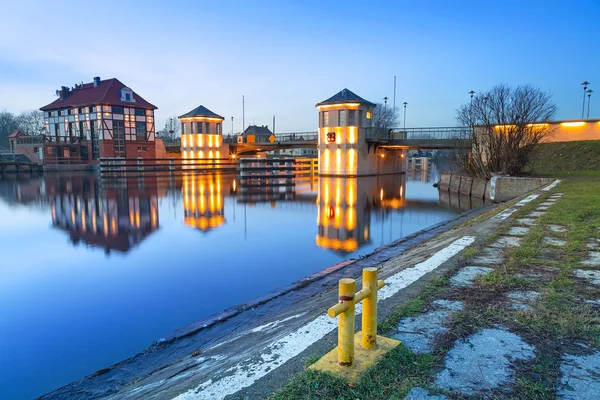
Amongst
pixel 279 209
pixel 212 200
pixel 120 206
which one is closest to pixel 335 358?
pixel 279 209

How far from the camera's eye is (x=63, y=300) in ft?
20.5

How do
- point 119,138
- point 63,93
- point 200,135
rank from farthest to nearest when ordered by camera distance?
point 63,93 < point 119,138 < point 200,135

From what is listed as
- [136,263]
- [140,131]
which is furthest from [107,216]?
[140,131]

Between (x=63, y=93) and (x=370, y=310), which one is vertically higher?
(x=63, y=93)

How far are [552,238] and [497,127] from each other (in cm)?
1785

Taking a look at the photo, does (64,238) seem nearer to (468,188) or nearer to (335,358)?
(335,358)

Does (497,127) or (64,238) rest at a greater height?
(497,127)

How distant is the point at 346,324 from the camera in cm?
225

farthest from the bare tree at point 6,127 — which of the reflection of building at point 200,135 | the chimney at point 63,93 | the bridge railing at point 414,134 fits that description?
the bridge railing at point 414,134

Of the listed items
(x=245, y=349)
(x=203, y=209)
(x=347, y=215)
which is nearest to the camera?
(x=245, y=349)

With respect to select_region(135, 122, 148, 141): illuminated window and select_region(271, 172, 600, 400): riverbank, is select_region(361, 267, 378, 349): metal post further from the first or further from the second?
select_region(135, 122, 148, 141): illuminated window

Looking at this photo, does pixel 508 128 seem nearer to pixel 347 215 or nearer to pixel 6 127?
pixel 347 215

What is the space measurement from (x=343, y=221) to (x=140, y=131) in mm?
43626

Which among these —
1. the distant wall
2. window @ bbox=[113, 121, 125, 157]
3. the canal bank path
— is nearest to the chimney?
window @ bbox=[113, 121, 125, 157]
